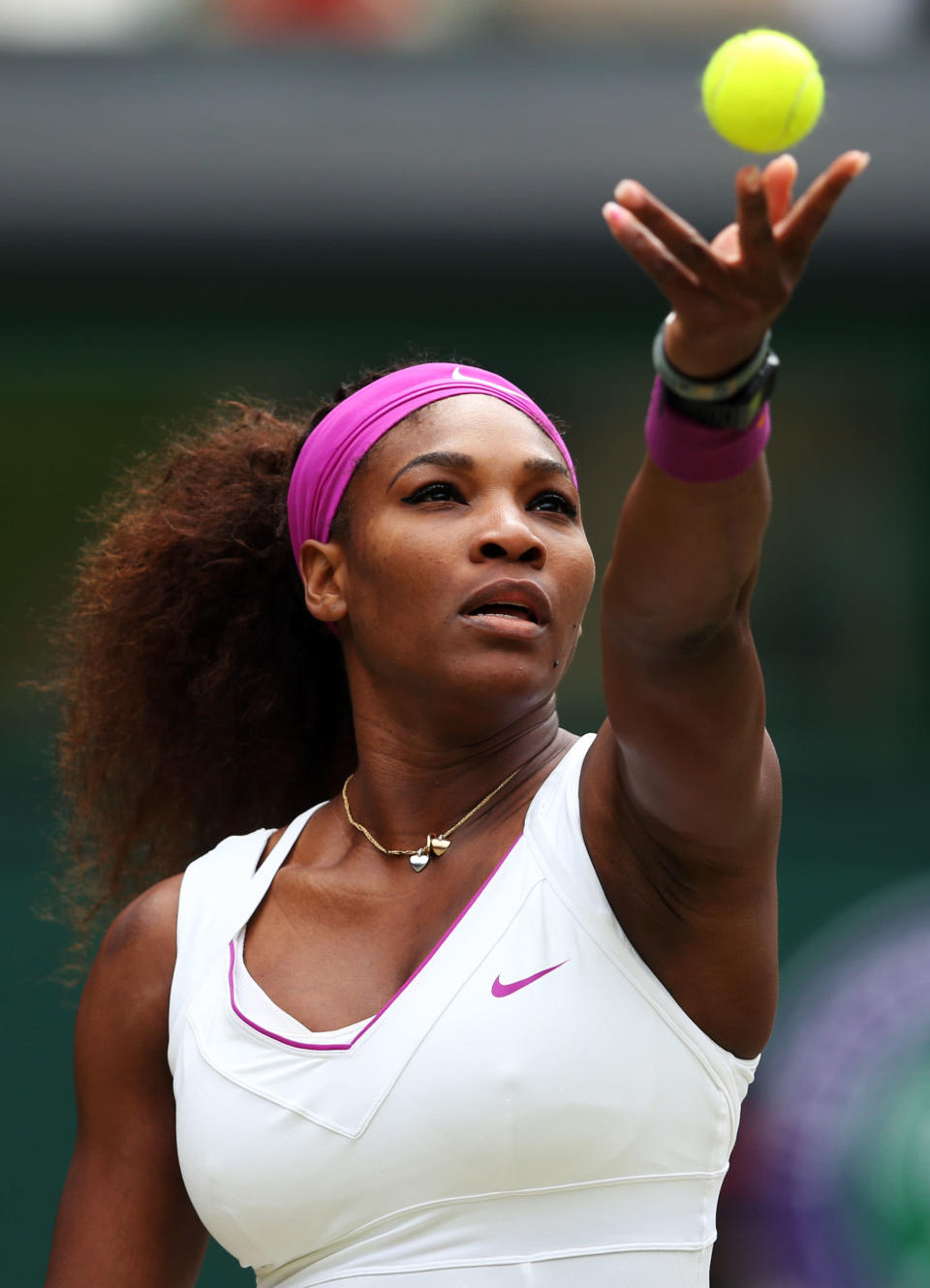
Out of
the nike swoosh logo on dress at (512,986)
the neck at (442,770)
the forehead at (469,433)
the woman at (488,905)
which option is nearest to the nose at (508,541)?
the woman at (488,905)

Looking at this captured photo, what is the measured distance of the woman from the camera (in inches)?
70.4

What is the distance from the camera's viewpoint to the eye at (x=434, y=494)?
7.97ft

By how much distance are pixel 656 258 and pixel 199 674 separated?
1666 mm

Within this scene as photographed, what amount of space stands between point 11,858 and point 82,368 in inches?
73.9

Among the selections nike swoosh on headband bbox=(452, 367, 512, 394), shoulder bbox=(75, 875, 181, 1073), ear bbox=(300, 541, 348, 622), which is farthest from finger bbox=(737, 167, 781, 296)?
shoulder bbox=(75, 875, 181, 1073)

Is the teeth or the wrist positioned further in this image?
the teeth

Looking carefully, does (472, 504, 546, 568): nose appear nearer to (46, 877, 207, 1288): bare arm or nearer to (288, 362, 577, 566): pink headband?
(288, 362, 577, 566): pink headband

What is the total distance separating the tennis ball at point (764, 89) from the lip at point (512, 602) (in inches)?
26.6

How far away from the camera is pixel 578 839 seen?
2.15 metres

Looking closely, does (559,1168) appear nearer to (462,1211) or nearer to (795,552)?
(462,1211)

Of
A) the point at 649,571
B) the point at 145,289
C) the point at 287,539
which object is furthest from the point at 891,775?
the point at 649,571

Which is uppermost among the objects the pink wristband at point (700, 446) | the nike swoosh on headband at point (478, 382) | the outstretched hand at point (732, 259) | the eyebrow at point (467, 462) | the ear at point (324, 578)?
the outstretched hand at point (732, 259)

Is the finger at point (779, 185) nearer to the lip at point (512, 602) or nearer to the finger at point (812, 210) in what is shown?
the finger at point (812, 210)

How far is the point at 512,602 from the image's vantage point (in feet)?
7.58
